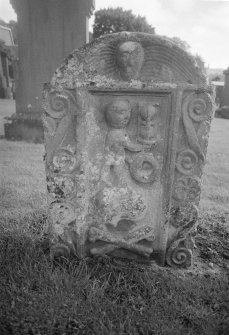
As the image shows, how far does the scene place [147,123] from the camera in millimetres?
2533

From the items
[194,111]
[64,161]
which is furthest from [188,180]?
[64,161]

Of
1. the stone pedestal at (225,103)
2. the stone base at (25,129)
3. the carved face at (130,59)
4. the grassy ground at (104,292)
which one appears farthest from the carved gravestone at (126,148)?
the stone pedestal at (225,103)

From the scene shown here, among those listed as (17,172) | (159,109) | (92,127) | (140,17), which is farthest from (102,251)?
(140,17)

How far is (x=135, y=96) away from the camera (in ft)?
8.41

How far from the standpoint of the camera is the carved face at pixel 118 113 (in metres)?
2.48

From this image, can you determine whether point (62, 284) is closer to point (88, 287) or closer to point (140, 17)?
point (88, 287)

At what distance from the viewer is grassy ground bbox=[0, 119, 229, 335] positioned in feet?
6.98

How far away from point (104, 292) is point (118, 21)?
23.1 meters

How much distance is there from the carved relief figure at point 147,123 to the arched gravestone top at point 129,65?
184 mm

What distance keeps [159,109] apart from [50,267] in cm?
156

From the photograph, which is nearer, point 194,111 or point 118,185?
point 194,111

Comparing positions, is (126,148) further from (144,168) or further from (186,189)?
(186,189)

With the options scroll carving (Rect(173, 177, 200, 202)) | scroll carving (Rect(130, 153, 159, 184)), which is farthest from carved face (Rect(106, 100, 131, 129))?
scroll carving (Rect(173, 177, 200, 202))

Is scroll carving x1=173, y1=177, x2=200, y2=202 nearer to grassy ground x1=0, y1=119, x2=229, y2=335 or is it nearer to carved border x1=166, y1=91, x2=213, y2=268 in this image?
carved border x1=166, y1=91, x2=213, y2=268
